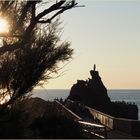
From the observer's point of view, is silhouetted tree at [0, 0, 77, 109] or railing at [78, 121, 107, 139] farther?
railing at [78, 121, 107, 139]

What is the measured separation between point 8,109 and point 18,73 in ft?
7.58

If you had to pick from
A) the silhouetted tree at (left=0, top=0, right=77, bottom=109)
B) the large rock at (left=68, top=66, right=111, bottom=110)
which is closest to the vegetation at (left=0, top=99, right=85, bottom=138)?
the silhouetted tree at (left=0, top=0, right=77, bottom=109)

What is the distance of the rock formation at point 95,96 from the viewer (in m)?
75.8

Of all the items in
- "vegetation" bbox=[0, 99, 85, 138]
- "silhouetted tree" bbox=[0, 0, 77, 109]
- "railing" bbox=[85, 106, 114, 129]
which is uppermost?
"silhouetted tree" bbox=[0, 0, 77, 109]

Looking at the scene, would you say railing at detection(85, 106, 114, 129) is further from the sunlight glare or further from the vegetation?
the sunlight glare

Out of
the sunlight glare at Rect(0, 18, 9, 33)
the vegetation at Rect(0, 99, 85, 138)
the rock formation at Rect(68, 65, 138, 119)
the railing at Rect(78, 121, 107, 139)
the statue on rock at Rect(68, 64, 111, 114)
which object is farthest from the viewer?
the statue on rock at Rect(68, 64, 111, 114)

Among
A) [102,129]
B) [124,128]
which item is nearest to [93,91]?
[124,128]

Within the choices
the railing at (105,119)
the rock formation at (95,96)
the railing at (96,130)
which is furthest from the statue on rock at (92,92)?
the railing at (96,130)

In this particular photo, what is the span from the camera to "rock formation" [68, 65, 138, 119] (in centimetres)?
7576

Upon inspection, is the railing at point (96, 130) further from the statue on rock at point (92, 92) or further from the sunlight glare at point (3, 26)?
the statue on rock at point (92, 92)

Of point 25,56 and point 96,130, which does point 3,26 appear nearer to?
point 25,56

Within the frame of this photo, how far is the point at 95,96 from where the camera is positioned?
81.0m

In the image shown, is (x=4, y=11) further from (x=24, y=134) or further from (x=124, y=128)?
(x=124, y=128)

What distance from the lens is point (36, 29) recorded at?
63.6 feet
